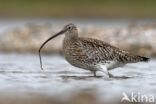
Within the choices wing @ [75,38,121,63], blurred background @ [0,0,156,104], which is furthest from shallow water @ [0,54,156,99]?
wing @ [75,38,121,63]

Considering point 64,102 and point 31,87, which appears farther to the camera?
point 31,87

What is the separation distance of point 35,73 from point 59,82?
1.68m

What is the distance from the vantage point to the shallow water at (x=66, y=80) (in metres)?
12.8

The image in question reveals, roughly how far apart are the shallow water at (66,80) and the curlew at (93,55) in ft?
0.74

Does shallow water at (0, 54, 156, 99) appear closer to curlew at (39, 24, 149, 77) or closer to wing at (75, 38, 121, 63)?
curlew at (39, 24, 149, 77)

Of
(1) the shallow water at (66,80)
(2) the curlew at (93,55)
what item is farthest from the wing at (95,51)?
(1) the shallow water at (66,80)

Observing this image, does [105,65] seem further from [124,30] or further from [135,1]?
[135,1]

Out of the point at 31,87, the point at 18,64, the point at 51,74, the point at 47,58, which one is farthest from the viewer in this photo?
the point at 47,58

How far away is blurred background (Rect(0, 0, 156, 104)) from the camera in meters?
12.5

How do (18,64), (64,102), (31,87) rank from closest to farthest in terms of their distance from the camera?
1. (64,102)
2. (31,87)
3. (18,64)

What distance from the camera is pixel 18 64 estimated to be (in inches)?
688

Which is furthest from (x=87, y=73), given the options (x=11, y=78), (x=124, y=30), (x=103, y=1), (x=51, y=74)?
(x=103, y=1)

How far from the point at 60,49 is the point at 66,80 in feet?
23.5

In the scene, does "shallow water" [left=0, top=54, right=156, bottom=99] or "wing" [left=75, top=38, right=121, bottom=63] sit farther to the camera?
"wing" [left=75, top=38, right=121, bottom=63]
